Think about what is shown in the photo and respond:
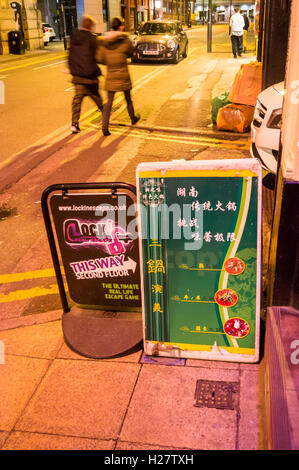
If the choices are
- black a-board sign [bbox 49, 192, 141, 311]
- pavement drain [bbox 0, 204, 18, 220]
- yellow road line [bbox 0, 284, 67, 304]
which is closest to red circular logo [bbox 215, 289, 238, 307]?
black a-board sign [bbox 49, 192, 141, 311]

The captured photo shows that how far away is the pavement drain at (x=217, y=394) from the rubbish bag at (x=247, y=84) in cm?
668

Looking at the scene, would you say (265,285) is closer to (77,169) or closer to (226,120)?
(77,169)

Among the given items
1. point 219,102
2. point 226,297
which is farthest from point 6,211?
point 219,102

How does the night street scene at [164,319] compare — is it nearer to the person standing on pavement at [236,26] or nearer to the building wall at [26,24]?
the person standing on pavement at [236,26]

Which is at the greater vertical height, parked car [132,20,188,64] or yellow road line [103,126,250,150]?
parked car [132,20,188,64]

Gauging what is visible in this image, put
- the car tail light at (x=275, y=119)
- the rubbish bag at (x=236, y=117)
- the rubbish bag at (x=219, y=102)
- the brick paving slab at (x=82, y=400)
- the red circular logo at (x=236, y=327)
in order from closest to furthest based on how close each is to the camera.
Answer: the brick paving slab at (x=82, y=400), the red circular logo at (x=236, y=327), the car tail light at (x=275, y=119), the rubbish bag at (x=236, y=117), the rubbish bag at (x=219, y=102)

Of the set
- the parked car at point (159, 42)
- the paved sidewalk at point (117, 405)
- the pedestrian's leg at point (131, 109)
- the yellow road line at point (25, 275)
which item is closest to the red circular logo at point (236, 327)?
the paved sidewalk at point (117, 405)

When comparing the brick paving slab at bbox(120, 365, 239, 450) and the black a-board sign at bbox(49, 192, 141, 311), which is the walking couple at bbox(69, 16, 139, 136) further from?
the brick paving slab at bbox(120, 365, 239, 450)

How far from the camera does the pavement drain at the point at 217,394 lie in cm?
273

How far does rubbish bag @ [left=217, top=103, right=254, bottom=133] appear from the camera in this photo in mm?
8789

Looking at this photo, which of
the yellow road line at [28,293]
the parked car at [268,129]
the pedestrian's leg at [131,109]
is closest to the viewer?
the yellow road line at [28,293]

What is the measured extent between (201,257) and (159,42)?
19.6 meters

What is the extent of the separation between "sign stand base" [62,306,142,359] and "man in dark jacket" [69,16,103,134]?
20.5 ft
